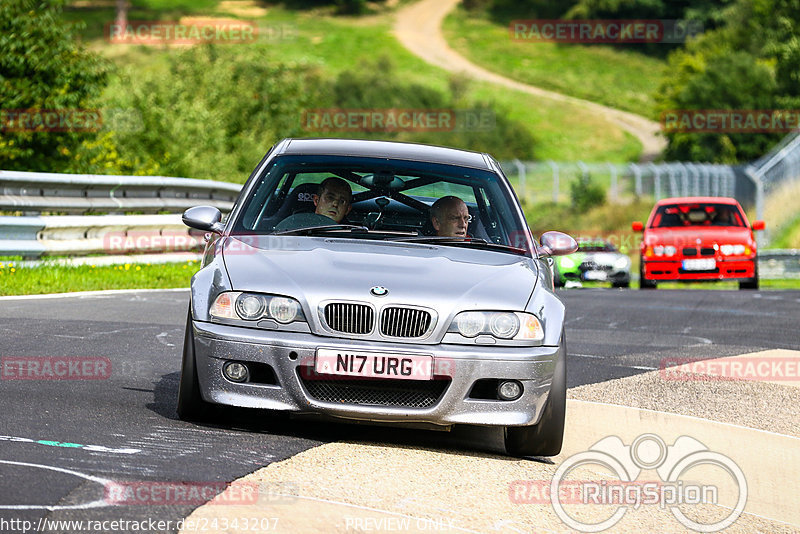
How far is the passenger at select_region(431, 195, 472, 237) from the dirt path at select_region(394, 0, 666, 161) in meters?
62.8

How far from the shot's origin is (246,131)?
154 ft

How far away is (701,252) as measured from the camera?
2114 cm

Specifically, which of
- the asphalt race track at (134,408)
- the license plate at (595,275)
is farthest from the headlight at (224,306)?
the license plate at (595,275)

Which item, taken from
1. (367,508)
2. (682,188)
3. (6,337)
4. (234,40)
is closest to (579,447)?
(367,508)

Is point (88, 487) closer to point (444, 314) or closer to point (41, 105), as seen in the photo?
point (444, 314)

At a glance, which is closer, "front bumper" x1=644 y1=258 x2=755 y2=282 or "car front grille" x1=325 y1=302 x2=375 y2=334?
"car front grille" x1=325 y1=302 x2=375 y2=334

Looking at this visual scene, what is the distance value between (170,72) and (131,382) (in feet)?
131

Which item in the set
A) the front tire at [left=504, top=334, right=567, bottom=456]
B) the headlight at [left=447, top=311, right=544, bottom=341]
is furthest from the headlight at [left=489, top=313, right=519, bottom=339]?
the front tire at [left=504, top=334, right=567, bottom=456]

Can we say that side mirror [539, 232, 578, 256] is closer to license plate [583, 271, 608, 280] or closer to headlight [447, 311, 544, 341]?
headlight [447, 311, 544, 341]

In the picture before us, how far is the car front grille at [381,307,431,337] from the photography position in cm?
609

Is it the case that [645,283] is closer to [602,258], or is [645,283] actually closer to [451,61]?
[602,258]

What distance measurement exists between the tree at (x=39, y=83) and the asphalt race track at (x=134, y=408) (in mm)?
11944

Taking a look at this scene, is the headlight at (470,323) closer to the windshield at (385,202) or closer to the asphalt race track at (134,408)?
the asphalt race track at (134,408)

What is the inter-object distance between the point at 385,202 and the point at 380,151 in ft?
1.23
